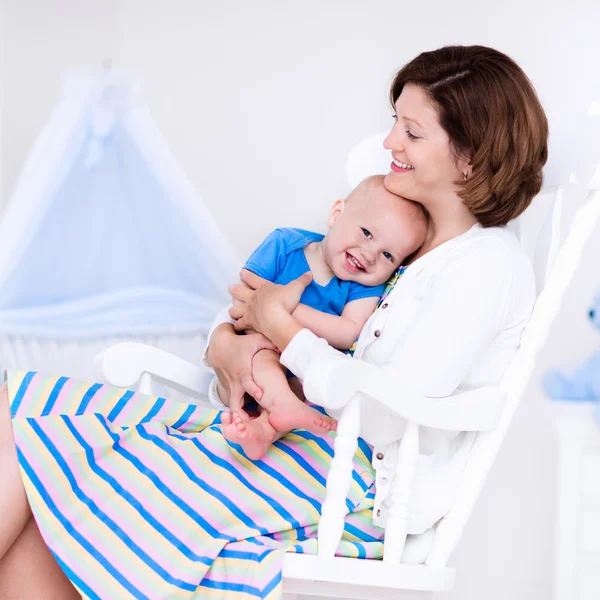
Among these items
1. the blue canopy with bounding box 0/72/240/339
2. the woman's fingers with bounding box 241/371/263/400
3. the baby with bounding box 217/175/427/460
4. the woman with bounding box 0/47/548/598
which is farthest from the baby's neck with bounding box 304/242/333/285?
the blue canopy with bounding box 0/72/240/339

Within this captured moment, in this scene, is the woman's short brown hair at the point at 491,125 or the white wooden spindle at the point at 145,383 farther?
the white wooden spindle at the point at 145,383

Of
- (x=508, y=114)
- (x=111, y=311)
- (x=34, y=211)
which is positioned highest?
(x=508, y=114)

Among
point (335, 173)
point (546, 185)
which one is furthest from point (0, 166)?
point (546, 185)

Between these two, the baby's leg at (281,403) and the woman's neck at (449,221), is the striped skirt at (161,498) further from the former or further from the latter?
the woman's neck at (449,221)

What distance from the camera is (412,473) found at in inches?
43.6

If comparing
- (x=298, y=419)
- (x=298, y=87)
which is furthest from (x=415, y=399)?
(x=298, y=87)

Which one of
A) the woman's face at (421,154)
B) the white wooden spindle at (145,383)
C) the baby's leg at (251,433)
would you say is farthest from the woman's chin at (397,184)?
the white wooden spindle at (145,383)

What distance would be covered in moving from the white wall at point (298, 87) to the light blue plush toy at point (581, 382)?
29cm

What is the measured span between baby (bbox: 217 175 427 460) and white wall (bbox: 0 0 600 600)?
558 millimetres

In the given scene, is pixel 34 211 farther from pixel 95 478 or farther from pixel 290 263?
pixel 95 478

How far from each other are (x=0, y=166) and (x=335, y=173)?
2.89 ft

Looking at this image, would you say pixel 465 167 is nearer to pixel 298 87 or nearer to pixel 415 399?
pixel 415 399

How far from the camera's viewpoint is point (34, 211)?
68.7 inches

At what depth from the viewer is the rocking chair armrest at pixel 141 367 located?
150cm
